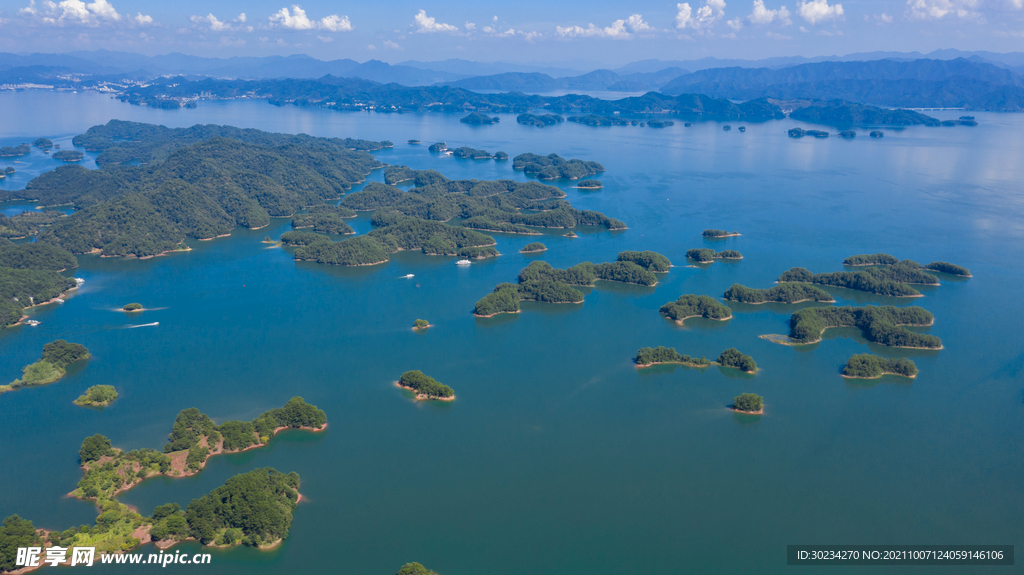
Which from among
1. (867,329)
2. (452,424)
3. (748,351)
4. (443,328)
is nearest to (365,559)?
(452,424)

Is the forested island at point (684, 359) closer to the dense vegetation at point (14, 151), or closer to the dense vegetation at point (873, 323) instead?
the dense vegetation at point (873, 323)

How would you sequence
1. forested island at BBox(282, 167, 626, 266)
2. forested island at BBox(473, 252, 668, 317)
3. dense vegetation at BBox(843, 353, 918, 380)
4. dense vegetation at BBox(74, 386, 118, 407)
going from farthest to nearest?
forested island at BBox(282, 167, 626, 266) → forested island at BBox(473, 252, 668, 317) → dense vegetation at BBox(843, 353, 918, 380) → dense vegetation at BBox(74, 386, 118, 407)

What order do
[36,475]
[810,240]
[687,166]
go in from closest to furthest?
1. [36,475]
2. [810,240]
3. [687,166]

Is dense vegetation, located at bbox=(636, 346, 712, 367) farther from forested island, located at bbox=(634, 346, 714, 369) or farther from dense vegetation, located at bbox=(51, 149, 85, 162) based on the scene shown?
dense vegetation, located at bbox=(51, 149, 85, 162)

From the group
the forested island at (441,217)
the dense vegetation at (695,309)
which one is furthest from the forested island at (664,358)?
the forested island at (441,217)

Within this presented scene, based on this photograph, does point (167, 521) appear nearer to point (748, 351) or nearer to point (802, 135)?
point (748, 351)

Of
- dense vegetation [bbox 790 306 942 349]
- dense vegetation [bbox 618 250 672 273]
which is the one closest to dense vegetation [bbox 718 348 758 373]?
dense vegetation [bbox 790 306 942 349]

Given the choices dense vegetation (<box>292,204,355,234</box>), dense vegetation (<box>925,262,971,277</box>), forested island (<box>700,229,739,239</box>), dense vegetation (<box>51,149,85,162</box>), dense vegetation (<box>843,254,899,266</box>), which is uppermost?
dense vegetation (<box>51,149,85,162</box>)

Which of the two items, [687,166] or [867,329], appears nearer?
[867,329]
